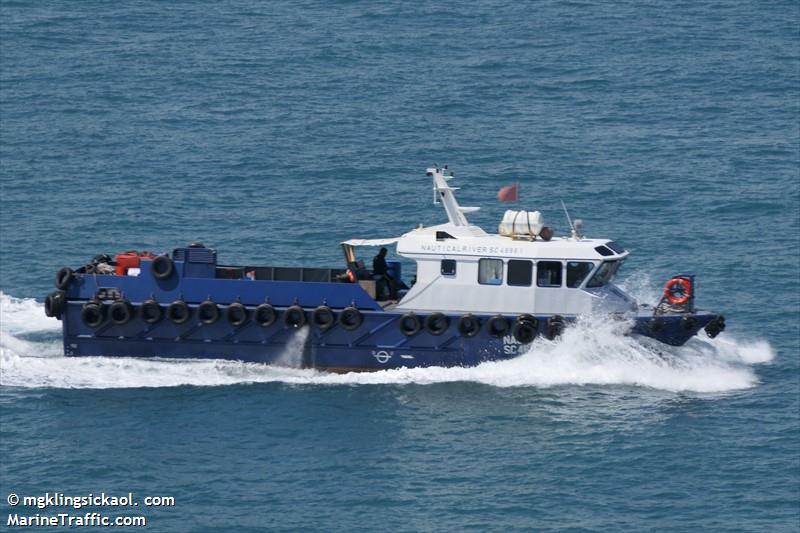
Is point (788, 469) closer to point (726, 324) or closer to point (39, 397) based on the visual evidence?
point (726, 324)

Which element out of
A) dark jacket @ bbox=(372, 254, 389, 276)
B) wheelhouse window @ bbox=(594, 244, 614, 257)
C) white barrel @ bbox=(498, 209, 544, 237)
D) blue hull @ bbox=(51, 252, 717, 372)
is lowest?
blue hull @ bbox=(51, 252, 717, 372)

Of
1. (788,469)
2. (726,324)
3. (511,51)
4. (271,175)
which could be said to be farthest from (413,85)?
(788,469)

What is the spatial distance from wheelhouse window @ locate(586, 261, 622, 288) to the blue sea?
1.07 metres

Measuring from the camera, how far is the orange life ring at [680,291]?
129ft

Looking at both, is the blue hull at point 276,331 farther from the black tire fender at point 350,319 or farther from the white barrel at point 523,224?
the white barrel at point 523,224

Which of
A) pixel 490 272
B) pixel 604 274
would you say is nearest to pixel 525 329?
pixel 490 272

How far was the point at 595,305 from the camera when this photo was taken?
39000mm

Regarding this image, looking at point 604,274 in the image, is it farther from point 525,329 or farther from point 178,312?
point 178,312

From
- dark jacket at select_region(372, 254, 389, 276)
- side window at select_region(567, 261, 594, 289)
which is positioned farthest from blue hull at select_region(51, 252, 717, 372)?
dark jacket at select_region(372, 254, 389, 276)

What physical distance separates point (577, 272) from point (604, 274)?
81 centimetres

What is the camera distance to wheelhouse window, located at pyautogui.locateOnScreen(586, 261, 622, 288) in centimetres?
3912

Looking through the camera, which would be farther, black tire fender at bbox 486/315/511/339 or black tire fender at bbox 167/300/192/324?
black tire fender at bbox 167/300/192/324

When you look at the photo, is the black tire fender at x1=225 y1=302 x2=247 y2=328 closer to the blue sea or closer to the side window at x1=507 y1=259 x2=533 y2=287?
the blue sea

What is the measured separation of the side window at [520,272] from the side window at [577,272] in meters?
0.89
